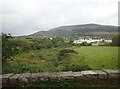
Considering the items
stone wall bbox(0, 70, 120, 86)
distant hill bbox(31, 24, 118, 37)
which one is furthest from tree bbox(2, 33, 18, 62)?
distant hill bbox(31, 24, 118, 37)

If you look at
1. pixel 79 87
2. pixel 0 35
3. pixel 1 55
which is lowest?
pixel 79 87

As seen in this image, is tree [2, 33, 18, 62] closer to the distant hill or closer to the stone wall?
the stone wall

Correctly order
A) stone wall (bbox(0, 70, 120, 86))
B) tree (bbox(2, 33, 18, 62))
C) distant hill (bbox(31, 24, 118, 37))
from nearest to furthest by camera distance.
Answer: stone wall (bbox(0, 70, 120, 86)) < tree (bbox(2, 33, 18, 62)) < distant hill (bbox(31, 24, 118, 37))

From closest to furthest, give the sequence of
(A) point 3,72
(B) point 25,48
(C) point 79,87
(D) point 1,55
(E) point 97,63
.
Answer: (C) point 79,87 < (A) point 3,72 < (D) point 1,55 < (E) point 97,63 < (B) point 25,48

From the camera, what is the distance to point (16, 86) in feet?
18.4

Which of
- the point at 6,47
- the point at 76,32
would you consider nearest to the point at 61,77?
the point at 6,47

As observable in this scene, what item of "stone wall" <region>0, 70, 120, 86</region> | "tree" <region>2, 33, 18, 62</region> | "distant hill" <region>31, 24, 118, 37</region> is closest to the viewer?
"stone wall" <region>0, 70, 120, 86</region>

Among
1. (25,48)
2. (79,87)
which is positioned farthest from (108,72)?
(25,48)

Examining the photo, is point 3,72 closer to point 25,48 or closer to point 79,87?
point 79,87

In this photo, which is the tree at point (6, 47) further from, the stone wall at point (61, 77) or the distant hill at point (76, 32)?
the distant hill at point (76, 32)

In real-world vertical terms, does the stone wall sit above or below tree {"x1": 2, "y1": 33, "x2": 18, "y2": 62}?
below

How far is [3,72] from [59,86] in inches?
76.0

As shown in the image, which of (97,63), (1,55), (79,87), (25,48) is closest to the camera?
(79,87)

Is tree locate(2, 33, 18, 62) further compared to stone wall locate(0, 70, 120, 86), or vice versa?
tree locate(2, 33, 18, 62)
